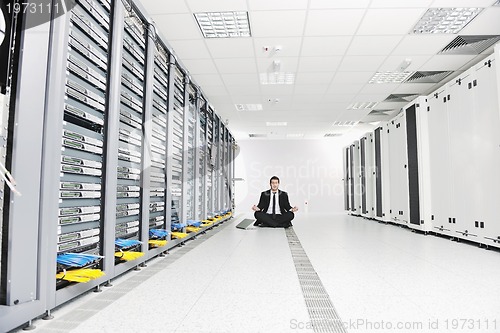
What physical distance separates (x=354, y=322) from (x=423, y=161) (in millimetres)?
4802

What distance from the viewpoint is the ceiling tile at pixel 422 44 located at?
471 centimetres

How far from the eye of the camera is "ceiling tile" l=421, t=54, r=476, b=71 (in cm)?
544

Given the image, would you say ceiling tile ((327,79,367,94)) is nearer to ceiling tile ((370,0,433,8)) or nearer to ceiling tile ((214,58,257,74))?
ceiling tile ((214,58,257,74))

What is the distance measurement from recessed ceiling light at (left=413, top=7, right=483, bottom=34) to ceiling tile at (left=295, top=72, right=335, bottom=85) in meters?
1.87

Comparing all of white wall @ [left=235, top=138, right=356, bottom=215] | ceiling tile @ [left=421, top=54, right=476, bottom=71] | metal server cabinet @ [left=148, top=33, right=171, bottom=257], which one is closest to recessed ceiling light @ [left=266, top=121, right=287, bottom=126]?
white wall @ [left=235, top=138, right=356, bottom=215]

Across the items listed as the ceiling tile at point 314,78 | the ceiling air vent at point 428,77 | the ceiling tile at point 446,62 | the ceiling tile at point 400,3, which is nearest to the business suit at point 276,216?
the ceiling tile at point 314,78

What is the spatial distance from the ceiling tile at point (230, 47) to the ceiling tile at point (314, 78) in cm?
141

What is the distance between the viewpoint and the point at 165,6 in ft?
12.9

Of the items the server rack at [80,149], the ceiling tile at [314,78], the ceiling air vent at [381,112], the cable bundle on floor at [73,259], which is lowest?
the cable bundle on floor at [73,259]

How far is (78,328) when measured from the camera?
148 cm

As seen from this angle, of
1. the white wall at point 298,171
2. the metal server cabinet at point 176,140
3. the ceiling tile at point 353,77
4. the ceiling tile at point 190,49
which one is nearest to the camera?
the metal server cabinet at point 176,140

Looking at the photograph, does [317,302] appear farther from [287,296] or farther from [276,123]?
[276,123]

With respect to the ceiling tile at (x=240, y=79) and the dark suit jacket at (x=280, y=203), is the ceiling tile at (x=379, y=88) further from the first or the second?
the dark suit jacket at (x=280, y=203)

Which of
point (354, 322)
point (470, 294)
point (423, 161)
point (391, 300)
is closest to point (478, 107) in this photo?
point (423, 161)
